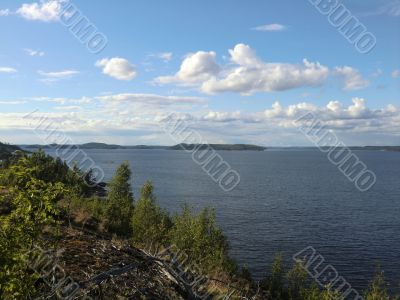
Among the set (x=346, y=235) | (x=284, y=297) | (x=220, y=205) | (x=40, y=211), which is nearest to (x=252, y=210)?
(x=220, y=205)

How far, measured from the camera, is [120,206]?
57.3m

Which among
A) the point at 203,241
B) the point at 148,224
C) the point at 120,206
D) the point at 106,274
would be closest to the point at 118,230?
the point at 148,224

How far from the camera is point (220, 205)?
3568 inches

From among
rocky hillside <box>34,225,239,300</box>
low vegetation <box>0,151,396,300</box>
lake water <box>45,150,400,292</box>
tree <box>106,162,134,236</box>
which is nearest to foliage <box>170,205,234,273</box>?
low vegetation <box>0,151,396,300</box>

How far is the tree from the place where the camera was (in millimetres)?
51953

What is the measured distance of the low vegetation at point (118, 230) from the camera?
870 cm

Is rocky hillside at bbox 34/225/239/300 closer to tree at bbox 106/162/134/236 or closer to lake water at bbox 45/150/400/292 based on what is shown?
tree at bbox 106/162/134/236

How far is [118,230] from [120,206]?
652 centimetres

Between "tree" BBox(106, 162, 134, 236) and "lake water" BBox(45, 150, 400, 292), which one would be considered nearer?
"tree" BBox(106, 162, 134, 236)

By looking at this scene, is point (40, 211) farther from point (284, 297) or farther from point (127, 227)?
point (127, 227)

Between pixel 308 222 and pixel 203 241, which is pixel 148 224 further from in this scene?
pixel 308 222

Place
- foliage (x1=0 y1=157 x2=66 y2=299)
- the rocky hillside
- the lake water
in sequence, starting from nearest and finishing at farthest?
foliage (x1=0 y1=157 x2=66 y2=299) → the rocky hillside → the lake water

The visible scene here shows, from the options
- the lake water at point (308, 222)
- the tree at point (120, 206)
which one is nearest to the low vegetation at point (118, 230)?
the tree at point (120, 206)

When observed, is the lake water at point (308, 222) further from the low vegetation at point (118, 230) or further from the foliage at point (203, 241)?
the foliage at point (203, 241)
